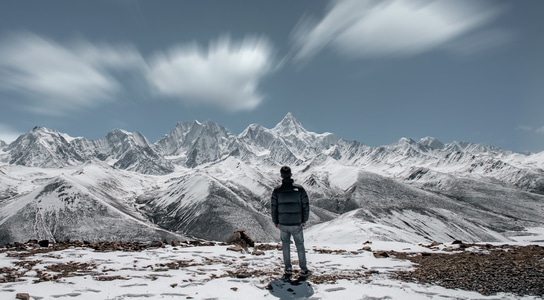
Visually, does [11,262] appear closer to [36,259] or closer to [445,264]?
[36,259]

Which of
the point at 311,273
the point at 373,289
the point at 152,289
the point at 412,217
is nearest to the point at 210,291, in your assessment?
the point at 152,289

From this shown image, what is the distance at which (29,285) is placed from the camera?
12.0 meters

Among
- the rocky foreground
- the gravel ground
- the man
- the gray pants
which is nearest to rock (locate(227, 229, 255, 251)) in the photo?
the rocky foreground

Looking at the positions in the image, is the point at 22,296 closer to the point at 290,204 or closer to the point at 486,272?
the point at 290,204

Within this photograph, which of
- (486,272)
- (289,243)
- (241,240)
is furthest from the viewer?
(241,240)

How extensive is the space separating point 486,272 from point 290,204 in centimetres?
817

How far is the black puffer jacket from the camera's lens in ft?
44.5

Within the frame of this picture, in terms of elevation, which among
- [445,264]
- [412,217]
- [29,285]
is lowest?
[412,217]

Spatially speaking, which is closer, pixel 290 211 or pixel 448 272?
pixel 290 211

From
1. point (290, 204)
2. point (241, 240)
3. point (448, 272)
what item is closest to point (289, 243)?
point (290, 204)

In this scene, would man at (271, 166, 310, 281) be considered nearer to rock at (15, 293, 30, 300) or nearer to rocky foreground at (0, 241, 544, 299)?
rocky foreground at (0, 241, 544, 299)

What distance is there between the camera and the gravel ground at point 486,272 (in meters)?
11.7

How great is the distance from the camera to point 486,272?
13.6 m

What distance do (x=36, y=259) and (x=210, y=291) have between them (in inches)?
431
